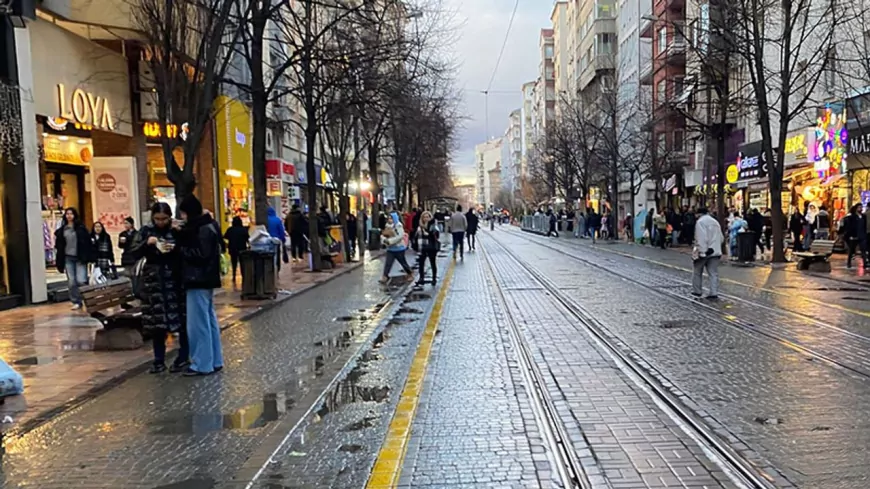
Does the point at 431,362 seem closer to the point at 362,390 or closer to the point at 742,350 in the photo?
the point at 362,390

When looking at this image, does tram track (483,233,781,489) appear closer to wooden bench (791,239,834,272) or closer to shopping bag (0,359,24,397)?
shopping bag (0,359,24,397)

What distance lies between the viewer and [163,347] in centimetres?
796

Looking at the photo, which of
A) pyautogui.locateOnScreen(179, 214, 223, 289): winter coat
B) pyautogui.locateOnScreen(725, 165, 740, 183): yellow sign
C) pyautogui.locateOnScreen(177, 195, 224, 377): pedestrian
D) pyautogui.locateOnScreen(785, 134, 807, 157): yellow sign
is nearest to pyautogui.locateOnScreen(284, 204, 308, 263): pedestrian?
pyautogui.locateOnScreen(177, 195, 224, 377): pedestrian

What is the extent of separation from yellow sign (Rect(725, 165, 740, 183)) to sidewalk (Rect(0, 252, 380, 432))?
1071 inches

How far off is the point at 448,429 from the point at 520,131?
489 ft

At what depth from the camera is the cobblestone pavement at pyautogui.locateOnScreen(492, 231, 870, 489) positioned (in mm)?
4996

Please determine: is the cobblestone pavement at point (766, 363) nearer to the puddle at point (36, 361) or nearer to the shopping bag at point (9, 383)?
the shopping bag at point (9, 383)

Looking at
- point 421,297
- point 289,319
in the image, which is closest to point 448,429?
point 289,319

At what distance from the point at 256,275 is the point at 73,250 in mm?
3473

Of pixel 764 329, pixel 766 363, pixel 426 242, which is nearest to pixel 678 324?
pixel 764 329

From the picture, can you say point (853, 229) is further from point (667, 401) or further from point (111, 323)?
point (111, 323)

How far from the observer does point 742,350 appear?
333 inches

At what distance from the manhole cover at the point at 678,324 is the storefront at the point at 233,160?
56.1 ft

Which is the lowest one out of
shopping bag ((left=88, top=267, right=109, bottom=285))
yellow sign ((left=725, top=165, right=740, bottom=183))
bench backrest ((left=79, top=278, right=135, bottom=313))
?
shopping bag ((left=88, top=267, right=109, bottom=285))
